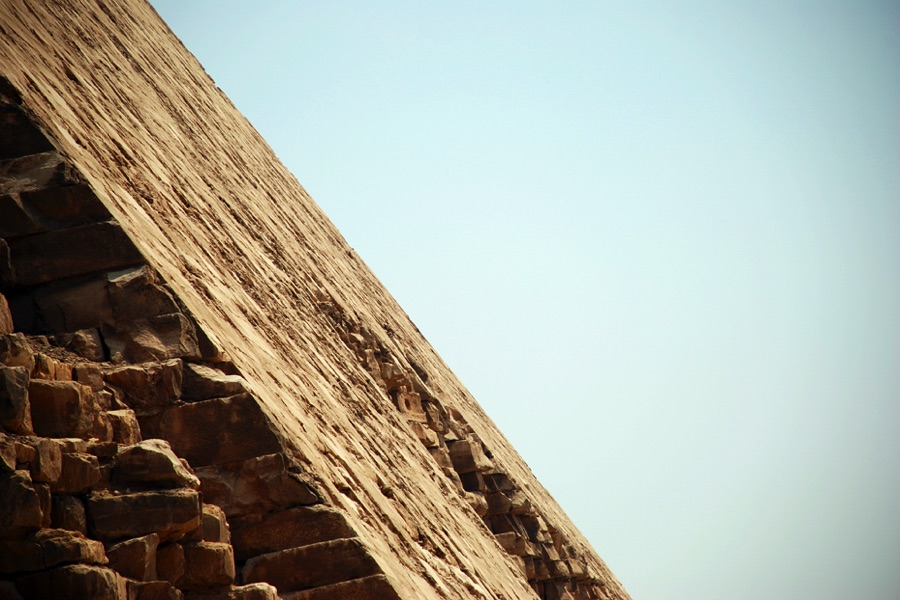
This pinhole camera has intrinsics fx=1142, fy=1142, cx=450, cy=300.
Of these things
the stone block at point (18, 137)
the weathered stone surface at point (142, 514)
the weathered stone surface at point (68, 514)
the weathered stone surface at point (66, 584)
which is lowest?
the weathered stone surface at point (66, 584)

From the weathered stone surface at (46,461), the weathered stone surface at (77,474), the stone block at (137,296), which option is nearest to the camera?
the weathered stone surface at (46,461)

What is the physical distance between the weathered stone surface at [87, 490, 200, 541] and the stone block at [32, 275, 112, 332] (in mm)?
1127

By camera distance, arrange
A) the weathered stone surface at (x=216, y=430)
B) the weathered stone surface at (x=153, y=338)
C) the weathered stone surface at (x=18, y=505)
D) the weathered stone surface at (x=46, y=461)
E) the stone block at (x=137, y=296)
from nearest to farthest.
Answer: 1. the weathered stone surface at (x=18, y=505)
2. the weathered stone surface at (x=46, y=461)
3. the weathered stone surface at (x=216, y=430)
4. the weathered stone surface at (x=153, y=338)
5. the stone block at (x=137, y=296)

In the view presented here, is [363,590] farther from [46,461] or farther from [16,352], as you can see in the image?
[16,352]

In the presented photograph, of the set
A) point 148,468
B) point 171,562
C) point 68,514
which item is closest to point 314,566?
point 171,562

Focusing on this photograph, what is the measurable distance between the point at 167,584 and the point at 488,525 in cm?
876

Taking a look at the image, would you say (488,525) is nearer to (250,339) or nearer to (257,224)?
(257,224)

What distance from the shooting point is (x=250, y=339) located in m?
7.04

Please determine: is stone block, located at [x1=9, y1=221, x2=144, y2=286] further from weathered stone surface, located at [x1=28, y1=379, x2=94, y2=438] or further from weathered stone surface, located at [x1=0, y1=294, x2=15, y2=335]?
weathered stone surface, located at [x1=28, y1=379, x2=94, y2=438]

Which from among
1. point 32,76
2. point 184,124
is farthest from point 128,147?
point 184,124

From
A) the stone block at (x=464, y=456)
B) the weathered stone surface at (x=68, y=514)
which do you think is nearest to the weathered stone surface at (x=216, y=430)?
the weathered stone surface at (x=68, y=514)

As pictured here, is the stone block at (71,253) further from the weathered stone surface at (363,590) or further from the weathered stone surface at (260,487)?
the weathered stone surface at (363,590)

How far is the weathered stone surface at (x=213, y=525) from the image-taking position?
5.41 metres

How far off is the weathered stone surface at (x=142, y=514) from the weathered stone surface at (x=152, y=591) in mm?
212
